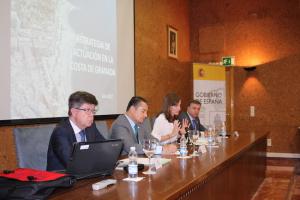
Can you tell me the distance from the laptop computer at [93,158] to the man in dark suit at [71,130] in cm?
24

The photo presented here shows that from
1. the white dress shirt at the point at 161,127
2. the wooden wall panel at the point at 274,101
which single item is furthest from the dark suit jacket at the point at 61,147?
the wooden wall panel at the point at 274,101

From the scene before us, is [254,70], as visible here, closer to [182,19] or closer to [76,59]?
[182,19]

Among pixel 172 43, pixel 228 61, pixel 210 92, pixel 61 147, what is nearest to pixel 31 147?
pixel 61 147

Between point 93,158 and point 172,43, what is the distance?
4.69 meters

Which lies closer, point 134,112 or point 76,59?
point 134,112

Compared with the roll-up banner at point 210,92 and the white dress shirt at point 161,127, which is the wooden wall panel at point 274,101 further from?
the white dress shirt at point 161,127

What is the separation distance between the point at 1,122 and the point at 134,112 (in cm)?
115

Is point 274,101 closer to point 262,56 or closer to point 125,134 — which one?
point 262,56

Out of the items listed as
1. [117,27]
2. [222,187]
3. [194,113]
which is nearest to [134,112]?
[222,187]

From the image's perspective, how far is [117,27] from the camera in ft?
14.5

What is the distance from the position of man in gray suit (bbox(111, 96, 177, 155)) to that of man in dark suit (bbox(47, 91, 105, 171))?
1.05ft

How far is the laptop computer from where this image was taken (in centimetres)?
162

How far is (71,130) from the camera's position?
2.06 m

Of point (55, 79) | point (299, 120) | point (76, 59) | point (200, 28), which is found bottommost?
point (299, 120)
